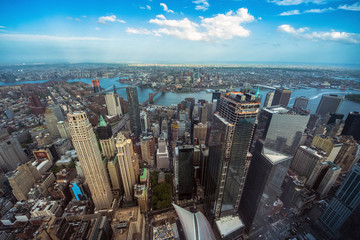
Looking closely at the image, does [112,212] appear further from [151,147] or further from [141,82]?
[141,82]

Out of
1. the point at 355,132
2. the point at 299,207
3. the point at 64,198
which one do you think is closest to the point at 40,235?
the point at 64,198

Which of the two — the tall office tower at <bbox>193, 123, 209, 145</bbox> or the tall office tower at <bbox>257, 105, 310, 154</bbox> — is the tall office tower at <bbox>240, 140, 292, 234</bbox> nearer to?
the tall office tower at <bbox>257, 105, 310, 154</bbox>

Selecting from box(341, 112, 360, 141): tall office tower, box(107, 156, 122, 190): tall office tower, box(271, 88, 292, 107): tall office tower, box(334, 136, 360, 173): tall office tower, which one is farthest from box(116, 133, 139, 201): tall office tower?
box(271, 88, 292, 107): tall office tower

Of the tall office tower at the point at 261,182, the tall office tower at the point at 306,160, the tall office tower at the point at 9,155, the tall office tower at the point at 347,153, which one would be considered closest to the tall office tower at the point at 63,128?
the tall office tower at the point at 9,155

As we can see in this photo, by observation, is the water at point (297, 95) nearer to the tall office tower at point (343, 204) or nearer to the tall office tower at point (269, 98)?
the tall office tower at point (269, 98)

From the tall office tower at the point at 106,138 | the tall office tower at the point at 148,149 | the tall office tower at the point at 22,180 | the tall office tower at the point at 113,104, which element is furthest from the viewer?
the tall office tower at the point at 113,104

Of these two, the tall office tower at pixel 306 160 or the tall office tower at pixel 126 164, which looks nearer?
the tall office tower at pixel 126 164
